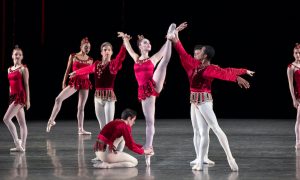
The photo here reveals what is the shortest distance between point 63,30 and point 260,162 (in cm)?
625

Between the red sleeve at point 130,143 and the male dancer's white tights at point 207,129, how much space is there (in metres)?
0.55

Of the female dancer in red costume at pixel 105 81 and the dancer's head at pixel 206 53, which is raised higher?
the dancer's head at pixel 206 53

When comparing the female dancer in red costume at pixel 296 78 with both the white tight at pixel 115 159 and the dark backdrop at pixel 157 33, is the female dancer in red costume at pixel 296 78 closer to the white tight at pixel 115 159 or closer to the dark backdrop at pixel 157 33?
the white tight at pixel 115 159

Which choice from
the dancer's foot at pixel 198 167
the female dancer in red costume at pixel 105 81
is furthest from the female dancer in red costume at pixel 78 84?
the dancer's foot at pixel 198 167

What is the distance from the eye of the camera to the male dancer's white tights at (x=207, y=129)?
19.1ft

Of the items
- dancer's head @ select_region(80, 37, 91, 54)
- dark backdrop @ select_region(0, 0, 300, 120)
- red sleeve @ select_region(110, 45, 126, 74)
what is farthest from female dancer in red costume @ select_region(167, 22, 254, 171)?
dark backdrop @ select_region(0, 0, 300, 120)

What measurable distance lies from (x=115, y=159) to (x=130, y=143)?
0.30 m

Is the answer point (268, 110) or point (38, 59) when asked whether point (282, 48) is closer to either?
point (268, 110)

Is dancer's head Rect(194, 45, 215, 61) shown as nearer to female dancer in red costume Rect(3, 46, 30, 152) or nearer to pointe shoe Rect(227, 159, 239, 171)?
pointe shoe Rect(227, 159, 239, 171)

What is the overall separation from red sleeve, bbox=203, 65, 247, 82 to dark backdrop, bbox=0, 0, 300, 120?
5999 mm

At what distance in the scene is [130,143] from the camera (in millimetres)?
5922

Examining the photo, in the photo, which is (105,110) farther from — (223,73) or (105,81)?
(223,73)

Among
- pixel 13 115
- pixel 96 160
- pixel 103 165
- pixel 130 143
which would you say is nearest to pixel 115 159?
pixel 103 165

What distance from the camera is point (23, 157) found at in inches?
271
